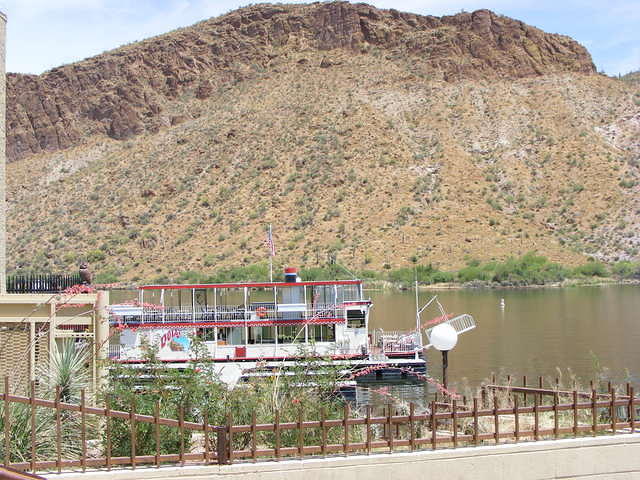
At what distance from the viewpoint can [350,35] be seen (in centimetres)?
11838

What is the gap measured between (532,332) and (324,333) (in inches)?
644

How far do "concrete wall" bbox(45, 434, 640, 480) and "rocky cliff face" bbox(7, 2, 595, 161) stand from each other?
330 feet

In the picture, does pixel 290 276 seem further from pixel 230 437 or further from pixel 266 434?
pixel 230 437

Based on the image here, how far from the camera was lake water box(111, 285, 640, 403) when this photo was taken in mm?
29312

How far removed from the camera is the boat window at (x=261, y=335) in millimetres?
28172

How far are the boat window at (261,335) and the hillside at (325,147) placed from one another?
4608cm

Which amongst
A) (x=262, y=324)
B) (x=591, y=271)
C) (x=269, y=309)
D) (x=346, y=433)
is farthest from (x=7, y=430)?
(x=591, y=271)

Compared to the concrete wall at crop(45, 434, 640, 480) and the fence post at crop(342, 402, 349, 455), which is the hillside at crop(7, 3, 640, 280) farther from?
the fence post at crop(342, 402, 349, 455)

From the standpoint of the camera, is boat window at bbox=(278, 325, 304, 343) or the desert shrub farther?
the desert shrub

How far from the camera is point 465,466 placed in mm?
9922

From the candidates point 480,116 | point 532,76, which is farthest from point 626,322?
point 532,76

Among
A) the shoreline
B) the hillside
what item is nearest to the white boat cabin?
the shoreline

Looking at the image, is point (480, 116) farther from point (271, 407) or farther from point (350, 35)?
point (271, 407)

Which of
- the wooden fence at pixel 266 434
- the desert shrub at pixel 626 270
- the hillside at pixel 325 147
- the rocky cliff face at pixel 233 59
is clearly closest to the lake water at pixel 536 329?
the wooden fence at pixel 266 434
